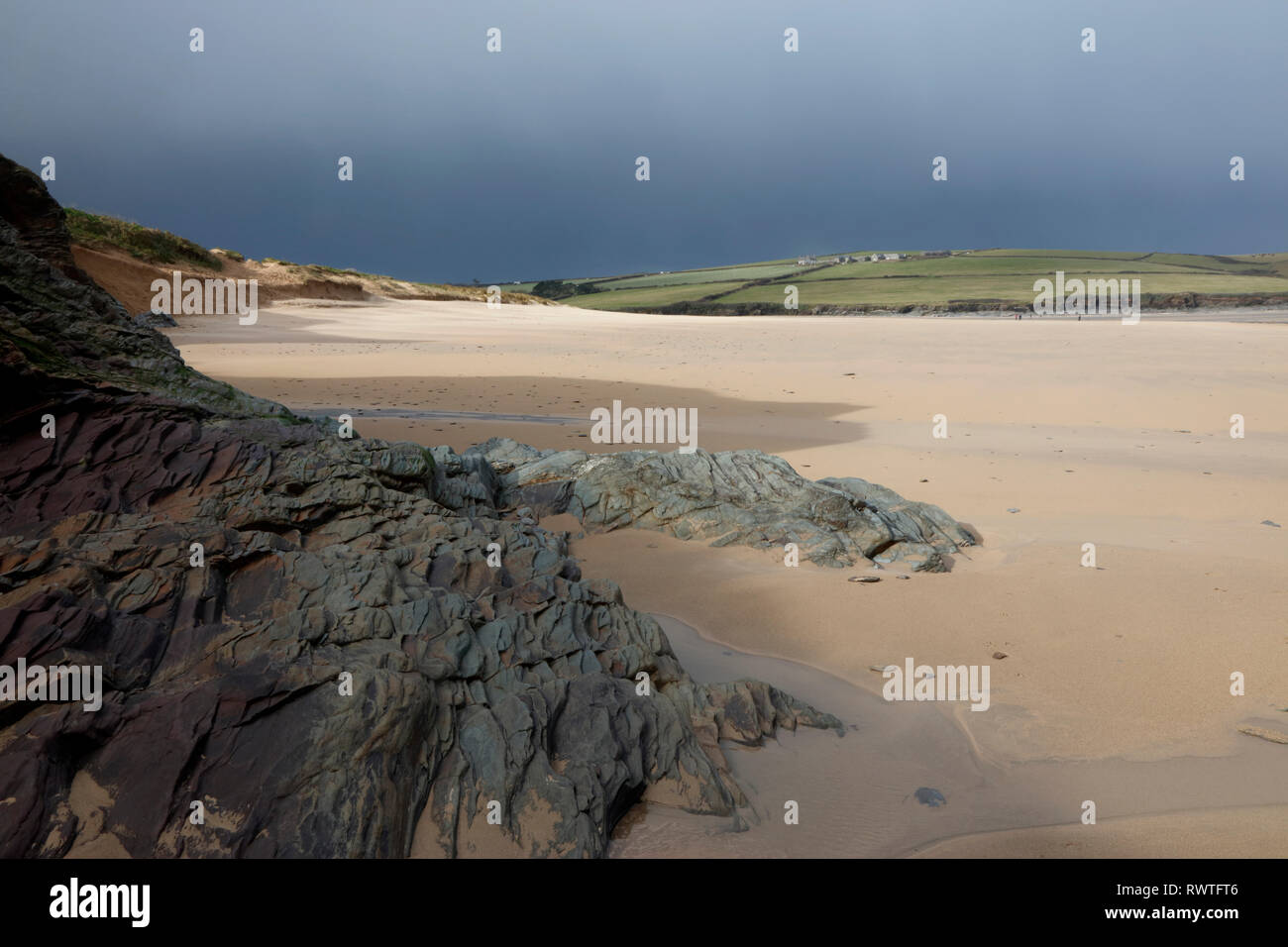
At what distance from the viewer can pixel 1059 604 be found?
559cm

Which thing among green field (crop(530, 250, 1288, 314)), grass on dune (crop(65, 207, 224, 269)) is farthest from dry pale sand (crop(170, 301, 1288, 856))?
green field (crop(530, 250, 1288, 314))

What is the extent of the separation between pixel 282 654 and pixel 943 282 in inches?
3271

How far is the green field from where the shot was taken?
64.5 m

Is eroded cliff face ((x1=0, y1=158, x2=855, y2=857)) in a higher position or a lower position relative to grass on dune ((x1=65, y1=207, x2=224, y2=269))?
lower

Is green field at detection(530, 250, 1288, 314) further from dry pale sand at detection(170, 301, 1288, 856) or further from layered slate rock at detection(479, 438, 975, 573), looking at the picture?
layered slate rock at detection(479, 438, 975, 573)

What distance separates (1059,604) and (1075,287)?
243ft

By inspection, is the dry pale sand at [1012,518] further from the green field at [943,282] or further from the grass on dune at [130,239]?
the green field at [943,282]

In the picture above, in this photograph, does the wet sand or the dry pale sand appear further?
the dry pale sand

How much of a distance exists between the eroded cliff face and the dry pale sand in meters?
0.48

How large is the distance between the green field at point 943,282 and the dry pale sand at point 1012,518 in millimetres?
43165

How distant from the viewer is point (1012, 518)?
7945 millimetres

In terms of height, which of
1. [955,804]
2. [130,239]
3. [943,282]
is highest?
[943,282]

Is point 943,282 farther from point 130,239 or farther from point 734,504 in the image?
point 734,504

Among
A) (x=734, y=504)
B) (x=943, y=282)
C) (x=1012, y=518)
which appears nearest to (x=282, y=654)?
(x=734, y=504)
